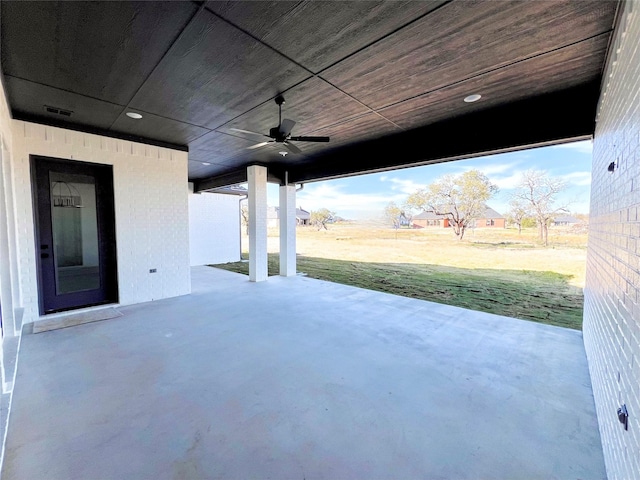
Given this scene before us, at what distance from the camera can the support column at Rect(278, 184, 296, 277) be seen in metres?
7.62

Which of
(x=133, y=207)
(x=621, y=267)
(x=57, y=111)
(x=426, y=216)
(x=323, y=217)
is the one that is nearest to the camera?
(x=621, y=267)

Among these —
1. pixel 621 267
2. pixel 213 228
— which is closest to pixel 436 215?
pixel 213 228

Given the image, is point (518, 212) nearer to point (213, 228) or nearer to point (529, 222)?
point (529, 222)

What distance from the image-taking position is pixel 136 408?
84.2 inches

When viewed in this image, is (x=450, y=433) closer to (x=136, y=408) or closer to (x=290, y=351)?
(x=290, y=351)

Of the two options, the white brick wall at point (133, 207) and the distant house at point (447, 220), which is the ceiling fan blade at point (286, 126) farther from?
the distant house at point (447, 220)

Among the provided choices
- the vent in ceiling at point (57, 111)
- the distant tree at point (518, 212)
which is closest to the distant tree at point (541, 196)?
the distant tree at point (518, 212)

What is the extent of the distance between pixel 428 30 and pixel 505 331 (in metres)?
3.68

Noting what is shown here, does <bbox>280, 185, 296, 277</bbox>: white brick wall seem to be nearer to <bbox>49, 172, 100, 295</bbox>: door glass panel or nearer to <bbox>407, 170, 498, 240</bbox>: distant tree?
<bbox>49, 172, 100, 295</bbox>: door glass panel

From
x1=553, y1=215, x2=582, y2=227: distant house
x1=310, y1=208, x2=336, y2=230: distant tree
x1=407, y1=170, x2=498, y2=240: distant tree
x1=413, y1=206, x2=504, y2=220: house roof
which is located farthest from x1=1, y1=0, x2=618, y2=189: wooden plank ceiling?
x1=310, y1=208, x2=336, y2=230: distant tree

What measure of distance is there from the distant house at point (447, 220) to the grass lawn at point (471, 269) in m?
0.53

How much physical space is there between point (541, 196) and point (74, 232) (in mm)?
14963

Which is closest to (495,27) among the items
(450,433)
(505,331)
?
(450,433)

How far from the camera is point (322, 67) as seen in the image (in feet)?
9.09
